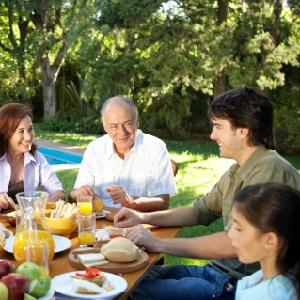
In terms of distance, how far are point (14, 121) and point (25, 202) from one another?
149 centimetres

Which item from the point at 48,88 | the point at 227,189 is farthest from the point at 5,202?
the point at 48,88

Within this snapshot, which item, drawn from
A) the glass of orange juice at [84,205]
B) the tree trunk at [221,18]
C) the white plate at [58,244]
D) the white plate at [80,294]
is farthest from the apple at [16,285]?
the tree trunk at [221,18]

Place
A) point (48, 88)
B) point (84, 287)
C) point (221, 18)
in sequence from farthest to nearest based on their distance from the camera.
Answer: point (48, 88)
point (221, 18)
point (84, 287)

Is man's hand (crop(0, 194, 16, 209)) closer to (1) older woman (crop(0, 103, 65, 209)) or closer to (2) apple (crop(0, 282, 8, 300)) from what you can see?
(1) older woman (crop(0, 103, 65, 209))

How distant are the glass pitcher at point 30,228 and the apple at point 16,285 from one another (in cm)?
42

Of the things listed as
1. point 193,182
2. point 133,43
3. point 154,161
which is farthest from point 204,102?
point 154,161

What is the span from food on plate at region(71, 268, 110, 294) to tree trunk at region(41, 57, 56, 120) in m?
18.6

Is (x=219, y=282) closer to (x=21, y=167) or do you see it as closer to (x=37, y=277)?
(x=37, y=277)

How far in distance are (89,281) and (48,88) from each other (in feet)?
62.1

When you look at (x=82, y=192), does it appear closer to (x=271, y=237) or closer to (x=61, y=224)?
(x=61, y=224)

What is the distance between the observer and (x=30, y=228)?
2174mm

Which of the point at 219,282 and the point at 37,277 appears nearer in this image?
the point at 37,277

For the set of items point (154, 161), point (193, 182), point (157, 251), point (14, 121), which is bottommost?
point (193, 182)

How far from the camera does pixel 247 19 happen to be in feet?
42.0
